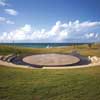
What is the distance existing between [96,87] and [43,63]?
483 inches

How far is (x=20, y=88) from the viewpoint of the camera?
1116 cm

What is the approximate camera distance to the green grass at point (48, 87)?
32.7 feet

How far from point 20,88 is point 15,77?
2811 mm

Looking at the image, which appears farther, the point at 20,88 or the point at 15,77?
the point at 15,77

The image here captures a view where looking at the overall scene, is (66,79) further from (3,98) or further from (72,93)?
(3,98)

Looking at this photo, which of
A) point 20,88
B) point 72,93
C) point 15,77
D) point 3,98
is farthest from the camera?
point 15,77

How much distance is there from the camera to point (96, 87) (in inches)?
452

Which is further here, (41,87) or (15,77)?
(15,77)

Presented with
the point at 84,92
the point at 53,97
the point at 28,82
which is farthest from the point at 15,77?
the point at 84,92

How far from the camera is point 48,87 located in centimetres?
1145

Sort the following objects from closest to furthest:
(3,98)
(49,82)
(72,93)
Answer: (3,98) < (72,93) < (49,82)

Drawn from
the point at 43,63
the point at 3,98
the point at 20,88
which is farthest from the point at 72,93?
the point at 43,63

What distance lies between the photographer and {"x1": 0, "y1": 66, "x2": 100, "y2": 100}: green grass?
9975 mm

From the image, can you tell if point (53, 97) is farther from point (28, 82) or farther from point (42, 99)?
point (28, 82)
